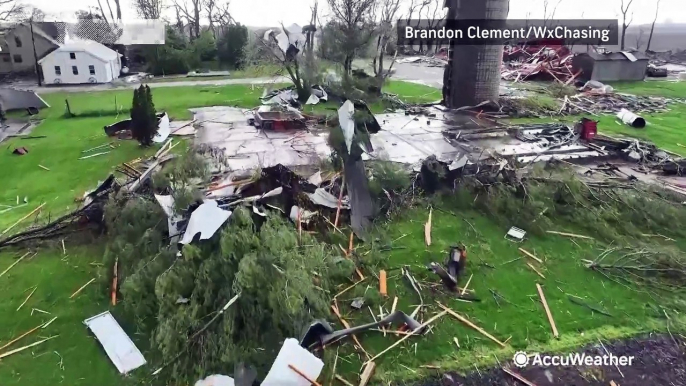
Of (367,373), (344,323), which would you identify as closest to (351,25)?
(344,323)

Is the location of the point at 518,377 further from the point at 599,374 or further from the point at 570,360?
the point at 599,374

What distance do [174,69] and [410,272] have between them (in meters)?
26.6

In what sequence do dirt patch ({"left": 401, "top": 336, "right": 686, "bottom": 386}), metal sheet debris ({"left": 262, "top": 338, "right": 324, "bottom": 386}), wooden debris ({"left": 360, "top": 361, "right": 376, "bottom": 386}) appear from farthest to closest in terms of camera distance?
1. dirt patch ({"left": 401, "top": 336, "right": 686, "bottom": 386})
2. wooden debris ({"left": 360, "top": 361, "right": 376, "bottom": 386})
3. metal sheet debris ({"left": 262, "top": 338, "right": 324, "bottom": 386})

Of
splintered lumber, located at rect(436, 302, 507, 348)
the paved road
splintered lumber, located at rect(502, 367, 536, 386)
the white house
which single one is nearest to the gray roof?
the paved road

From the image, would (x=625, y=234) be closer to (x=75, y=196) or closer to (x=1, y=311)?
(x=1, y=311)

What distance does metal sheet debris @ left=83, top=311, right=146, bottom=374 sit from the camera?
5801 millimetres

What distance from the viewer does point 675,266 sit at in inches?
291

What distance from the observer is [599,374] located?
5.64 m

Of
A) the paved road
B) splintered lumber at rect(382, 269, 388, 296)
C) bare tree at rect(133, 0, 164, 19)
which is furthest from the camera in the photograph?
bare tree at rect(133, 0, 164, 19)

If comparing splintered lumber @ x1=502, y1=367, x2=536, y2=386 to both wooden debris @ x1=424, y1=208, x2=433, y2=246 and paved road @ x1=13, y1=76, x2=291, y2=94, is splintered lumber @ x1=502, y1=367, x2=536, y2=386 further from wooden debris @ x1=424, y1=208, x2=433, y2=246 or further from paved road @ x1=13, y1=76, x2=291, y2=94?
paved road @ x1=13, y1=76, x2=291, y2=94

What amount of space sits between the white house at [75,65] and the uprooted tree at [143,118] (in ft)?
49.3

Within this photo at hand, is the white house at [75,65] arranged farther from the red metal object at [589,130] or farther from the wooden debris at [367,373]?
the wooden debris at [367,373]

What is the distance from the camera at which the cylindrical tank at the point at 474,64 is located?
55.1 ft

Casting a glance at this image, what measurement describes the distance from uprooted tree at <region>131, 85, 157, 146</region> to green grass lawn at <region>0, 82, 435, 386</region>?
0.42 meters
